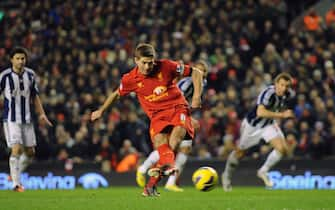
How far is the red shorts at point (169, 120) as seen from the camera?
12.0 metres

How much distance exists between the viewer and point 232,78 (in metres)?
21.8

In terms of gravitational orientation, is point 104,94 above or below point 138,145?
above

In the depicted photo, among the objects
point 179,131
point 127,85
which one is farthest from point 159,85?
point 179,131

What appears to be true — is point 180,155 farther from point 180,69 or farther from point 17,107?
point 180,69

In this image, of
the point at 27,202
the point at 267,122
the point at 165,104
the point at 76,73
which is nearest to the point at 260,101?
the point at 267,122

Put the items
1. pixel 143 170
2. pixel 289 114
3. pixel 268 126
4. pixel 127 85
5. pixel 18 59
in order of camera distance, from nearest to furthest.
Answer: pixel 127 85
pixel 289 114
pixel 18 59
pixel 143 170
pixel 268 126

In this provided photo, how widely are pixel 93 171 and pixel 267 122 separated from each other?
4.60 meters

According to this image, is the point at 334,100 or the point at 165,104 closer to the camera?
the point at 165,104

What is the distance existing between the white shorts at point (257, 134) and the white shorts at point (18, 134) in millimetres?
4133

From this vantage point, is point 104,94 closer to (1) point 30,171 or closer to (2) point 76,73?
(2) point 76,73

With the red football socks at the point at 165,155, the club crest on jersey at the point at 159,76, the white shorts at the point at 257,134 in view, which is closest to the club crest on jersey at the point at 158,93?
the club crest on jersey at the point at 159,76

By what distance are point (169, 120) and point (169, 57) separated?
10.5 m

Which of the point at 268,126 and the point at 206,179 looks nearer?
the point at 206,179

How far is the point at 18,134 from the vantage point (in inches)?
580
